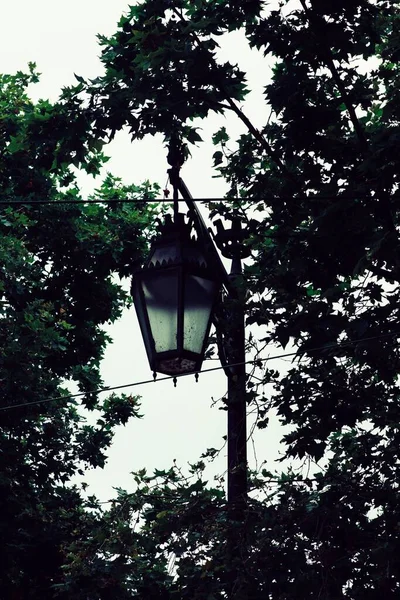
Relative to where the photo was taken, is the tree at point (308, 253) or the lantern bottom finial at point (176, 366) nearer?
the lantern bottom finial at point (176, 366)

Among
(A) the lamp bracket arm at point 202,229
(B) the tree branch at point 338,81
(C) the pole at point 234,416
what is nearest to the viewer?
(A) the lamp bracket arm at point 202,229

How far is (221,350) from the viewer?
6031mm

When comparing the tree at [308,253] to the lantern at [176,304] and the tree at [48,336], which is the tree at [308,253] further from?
the tree at [48,336]

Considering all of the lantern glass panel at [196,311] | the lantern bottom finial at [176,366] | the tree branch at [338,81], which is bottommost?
the lantern bottom finial at [176,366]

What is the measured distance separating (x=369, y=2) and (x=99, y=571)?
5.29 metres

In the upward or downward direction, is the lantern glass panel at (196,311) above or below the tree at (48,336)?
below

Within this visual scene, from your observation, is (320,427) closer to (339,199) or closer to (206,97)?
(339,199)

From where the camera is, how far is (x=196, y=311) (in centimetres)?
474

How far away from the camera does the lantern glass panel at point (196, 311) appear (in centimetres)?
469

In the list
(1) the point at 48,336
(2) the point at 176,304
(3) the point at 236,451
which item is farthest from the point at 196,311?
(1) the point at 48,336

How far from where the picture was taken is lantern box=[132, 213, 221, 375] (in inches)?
184

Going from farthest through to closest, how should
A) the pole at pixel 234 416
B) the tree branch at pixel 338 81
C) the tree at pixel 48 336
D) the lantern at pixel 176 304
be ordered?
the tree at pixel 48 336
the tree branch at pixel 338 81
the pole at pixel 234 416
the lantern at pixel 176 304

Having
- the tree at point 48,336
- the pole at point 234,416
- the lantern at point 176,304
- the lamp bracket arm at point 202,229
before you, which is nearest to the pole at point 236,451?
the pole at point 234,416

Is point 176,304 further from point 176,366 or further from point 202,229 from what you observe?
point 202,229
